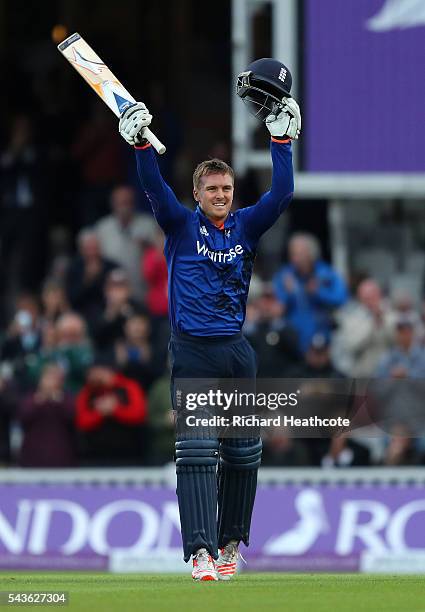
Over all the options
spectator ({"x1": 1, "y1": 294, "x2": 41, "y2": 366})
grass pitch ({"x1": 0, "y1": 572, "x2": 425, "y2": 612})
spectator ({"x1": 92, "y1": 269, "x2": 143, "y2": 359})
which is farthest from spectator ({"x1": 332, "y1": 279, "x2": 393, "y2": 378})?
grass pitch ({"x1": 0, "y1": 572, "x2": 425, "y2": 612})

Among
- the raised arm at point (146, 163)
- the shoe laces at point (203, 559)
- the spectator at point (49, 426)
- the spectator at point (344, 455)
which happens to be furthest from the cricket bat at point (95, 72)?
the spectator at point (49, 426)

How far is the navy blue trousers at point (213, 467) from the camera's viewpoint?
8.77 meters

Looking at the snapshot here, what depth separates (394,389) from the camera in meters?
14.3

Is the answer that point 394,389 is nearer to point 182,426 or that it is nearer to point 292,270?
point 292,270

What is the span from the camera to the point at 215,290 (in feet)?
29.6

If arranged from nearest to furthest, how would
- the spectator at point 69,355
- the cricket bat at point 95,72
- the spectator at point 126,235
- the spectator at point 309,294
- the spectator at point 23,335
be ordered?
the cricket bat at point 95,72 → the spectator at point 69,355 → the spectator at point 309,294 → the spectator at point 23,335 → the spectator at point 126,235

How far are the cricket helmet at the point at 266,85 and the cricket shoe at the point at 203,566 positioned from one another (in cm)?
234

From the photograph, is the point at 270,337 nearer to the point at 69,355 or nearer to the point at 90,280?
the point at 69,355

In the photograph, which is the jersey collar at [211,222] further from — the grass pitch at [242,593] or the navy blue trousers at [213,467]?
the grass pitch at [242,593]

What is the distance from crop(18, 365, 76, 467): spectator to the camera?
1539cm

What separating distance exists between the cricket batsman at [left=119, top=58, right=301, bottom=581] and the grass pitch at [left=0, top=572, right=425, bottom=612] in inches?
12.0

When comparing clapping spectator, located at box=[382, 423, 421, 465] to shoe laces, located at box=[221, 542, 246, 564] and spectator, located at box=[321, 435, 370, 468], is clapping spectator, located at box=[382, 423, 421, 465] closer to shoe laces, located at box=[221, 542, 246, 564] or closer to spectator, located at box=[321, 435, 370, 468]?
spectator, located at box=[321, 435, 370, 468]

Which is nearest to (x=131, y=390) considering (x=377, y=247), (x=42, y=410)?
(x=42, y=410)

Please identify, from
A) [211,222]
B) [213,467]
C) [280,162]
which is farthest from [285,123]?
[213,467]
